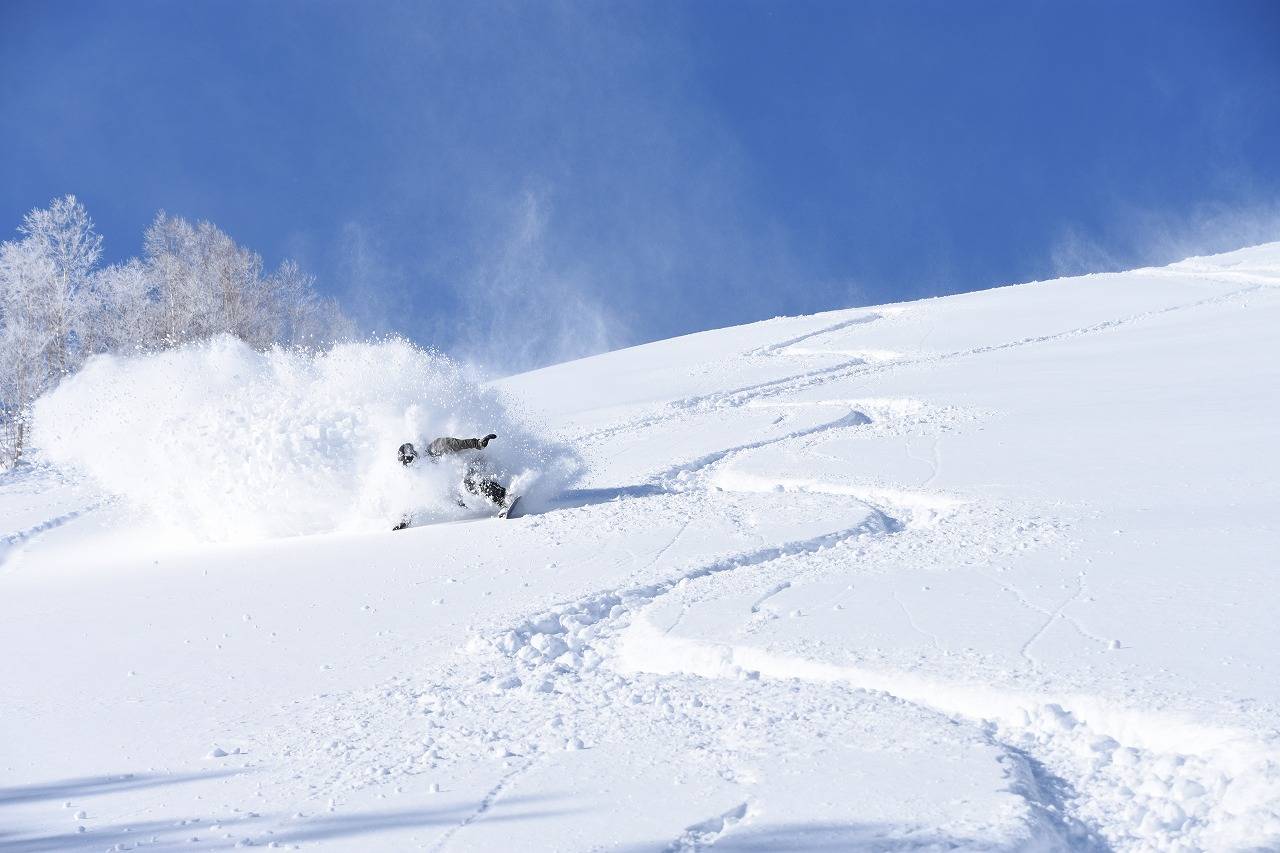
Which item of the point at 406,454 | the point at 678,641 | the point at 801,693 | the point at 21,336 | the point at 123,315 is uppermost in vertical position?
the point at 123,315

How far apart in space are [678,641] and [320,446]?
16.8 ft

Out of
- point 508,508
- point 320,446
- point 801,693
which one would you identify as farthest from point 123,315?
point 801,693

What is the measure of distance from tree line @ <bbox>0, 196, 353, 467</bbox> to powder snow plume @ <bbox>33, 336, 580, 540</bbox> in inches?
323

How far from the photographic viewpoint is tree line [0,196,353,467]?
2139cm

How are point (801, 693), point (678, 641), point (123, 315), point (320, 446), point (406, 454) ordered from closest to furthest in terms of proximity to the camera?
point (801, 693) < point (678, 641) < point (406, 454) < point (320, 446) < point (123, 315)

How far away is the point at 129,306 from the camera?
26438 millimetres

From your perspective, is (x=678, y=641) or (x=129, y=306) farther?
(x=129, y=306)

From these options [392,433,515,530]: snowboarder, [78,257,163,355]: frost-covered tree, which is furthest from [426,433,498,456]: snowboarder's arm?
[78,257,163,355]: frost-covered tree

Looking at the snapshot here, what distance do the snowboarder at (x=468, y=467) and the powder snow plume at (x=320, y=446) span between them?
0.32ft

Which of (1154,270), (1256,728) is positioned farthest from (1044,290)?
(1256,728)

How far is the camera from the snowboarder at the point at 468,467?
9.32 metres

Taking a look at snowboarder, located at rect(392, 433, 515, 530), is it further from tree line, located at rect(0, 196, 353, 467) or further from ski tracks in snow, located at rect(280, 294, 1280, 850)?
tree line, located at rect(0, 196, 353, 467)

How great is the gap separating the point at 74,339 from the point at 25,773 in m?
21.0

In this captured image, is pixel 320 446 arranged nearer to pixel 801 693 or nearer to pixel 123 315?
pixel 801 693
